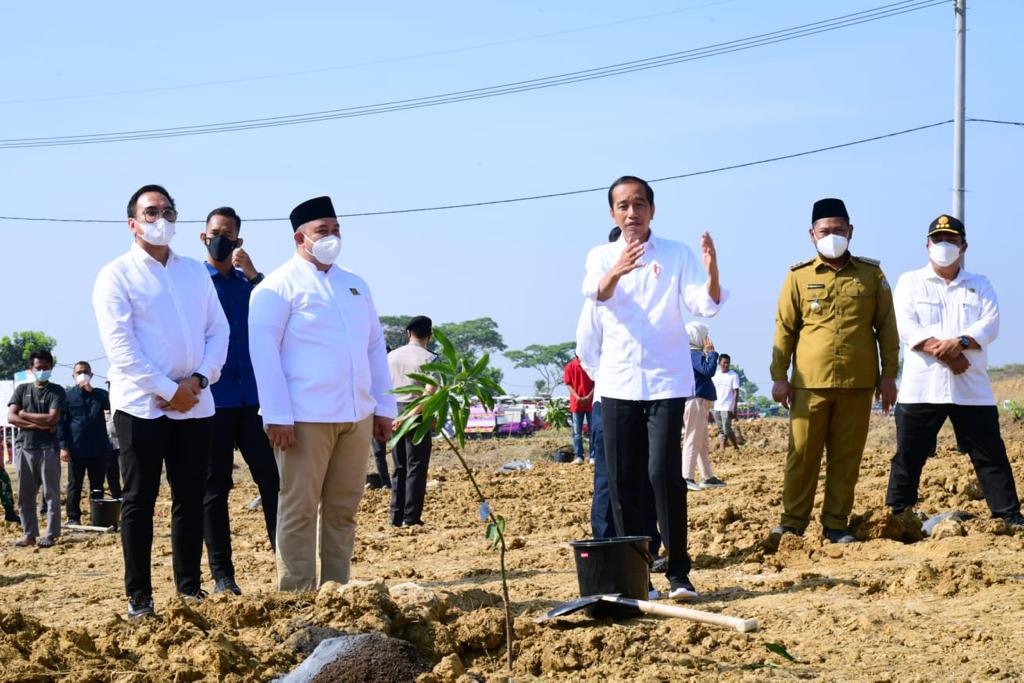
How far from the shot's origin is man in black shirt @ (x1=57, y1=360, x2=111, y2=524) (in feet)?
40.9

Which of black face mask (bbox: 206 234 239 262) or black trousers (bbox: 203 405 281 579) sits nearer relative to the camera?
black trousers (bbox: 203 405 281 579)

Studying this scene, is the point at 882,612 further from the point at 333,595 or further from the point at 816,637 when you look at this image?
the point at 333,595

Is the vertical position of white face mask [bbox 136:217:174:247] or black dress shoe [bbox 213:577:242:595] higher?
white face mask [bbox 136:217:174:247]

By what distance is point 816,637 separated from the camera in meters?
4.94

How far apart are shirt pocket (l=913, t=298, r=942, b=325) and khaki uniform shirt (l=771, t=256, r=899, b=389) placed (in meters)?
0.75

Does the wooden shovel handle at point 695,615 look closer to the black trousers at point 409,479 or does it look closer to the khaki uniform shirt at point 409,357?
the black trousers at point 409,479

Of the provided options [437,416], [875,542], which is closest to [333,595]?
[437,416]

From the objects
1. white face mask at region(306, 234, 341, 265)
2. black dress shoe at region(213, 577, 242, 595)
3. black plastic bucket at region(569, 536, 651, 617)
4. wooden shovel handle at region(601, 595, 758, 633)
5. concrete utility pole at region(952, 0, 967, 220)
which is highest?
concrete utility pole at region(952, 0, 967, 220)

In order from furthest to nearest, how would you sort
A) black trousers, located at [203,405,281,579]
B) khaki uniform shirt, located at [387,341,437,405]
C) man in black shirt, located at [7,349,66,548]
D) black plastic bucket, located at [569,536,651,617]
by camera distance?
man in black shirt, located at [7,349,66,548] → khaki uniform shirt, located at [387,341,437,405] → black trousers, located at [203,405,281,579] → black plastic bucket, located at [569,536,651,617]

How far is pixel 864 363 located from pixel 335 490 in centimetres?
325

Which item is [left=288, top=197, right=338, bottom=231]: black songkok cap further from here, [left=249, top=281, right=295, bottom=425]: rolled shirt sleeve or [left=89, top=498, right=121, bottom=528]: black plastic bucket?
[left=89, top=498, right=121, bottom=528]: black plastic bucket

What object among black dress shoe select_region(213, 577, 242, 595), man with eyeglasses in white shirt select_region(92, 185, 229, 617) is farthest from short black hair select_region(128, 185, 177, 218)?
black dress shoe select_region(213, 577, 242, 595)

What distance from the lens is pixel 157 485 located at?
5672mm

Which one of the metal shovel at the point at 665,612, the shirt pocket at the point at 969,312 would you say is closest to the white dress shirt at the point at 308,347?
the metal shovel at the point at 665,612
